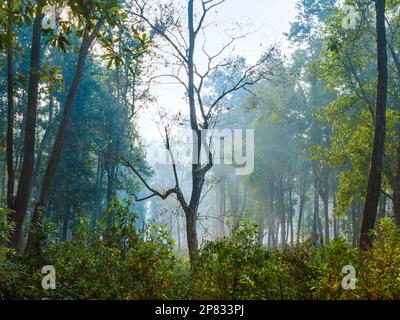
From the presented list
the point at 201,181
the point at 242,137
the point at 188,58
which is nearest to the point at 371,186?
the point at 201,181

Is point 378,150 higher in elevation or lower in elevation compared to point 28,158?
higher

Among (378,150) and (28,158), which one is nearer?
(378,150)

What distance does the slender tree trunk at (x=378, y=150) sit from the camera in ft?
36.6

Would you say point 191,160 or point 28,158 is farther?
point 191,160

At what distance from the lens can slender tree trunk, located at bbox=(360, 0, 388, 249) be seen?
439 inches

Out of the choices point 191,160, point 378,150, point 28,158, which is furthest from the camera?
point 191,160

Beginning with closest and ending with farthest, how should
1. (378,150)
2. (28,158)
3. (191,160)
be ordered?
(378,150) → (28,158) → (191,160)

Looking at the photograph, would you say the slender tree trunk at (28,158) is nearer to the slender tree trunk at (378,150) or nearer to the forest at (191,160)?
the forest at (191,160)

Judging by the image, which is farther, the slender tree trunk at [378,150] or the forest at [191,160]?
the slender tree trunk at [378,150]

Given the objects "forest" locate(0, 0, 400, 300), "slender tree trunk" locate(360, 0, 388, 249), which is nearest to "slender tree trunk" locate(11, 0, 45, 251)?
"forest" locate(0, 0, 400, 300)

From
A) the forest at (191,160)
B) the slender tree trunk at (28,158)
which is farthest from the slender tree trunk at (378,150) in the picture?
the slender tree trunk at (28,158)

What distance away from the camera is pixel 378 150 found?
11.4 m

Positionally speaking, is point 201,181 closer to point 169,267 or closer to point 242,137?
point 169,267

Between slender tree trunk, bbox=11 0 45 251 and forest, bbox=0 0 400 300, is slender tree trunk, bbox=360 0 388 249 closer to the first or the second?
forest, bbox=0 0 400 300
